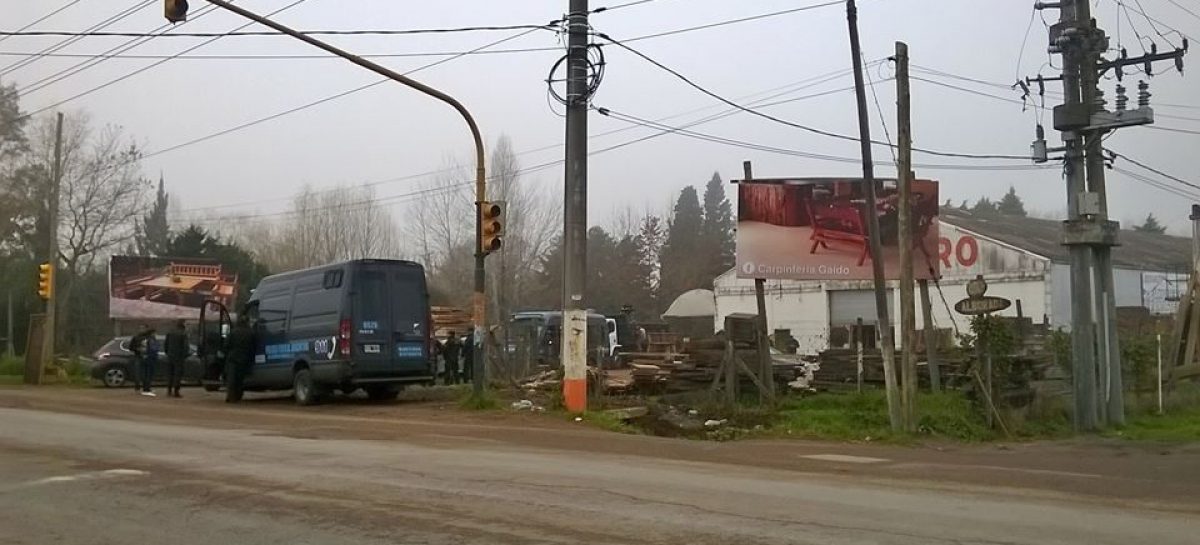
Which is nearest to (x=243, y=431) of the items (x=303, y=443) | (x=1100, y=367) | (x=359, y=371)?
(x=303, y=443)

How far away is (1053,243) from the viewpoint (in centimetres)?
4944

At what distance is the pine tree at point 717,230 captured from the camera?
8400 centimetres

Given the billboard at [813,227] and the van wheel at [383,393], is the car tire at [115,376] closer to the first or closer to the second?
the van wheel at [383,393]

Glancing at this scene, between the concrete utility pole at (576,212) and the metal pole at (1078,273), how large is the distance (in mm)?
9572

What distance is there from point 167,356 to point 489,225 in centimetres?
1122

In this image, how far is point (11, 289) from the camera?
48.3 metres

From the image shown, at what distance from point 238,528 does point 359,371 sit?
41.3 ft

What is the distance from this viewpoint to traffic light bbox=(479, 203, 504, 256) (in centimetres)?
1988

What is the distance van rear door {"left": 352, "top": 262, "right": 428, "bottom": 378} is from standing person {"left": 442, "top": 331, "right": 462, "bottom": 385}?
7.30m

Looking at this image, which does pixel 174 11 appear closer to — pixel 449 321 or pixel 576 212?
pixel 576 212

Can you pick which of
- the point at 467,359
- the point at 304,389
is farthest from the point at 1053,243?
the point at 304,389

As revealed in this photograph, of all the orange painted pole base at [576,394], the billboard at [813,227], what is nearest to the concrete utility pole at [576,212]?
the orange painted pole base at [576,394]

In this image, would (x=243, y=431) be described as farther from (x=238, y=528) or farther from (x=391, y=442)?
(x=238, y=528)

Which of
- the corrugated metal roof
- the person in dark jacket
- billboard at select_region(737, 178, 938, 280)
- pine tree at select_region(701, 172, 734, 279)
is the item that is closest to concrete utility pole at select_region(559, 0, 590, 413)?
billboard at select_region(737, 178, 938, 280)
